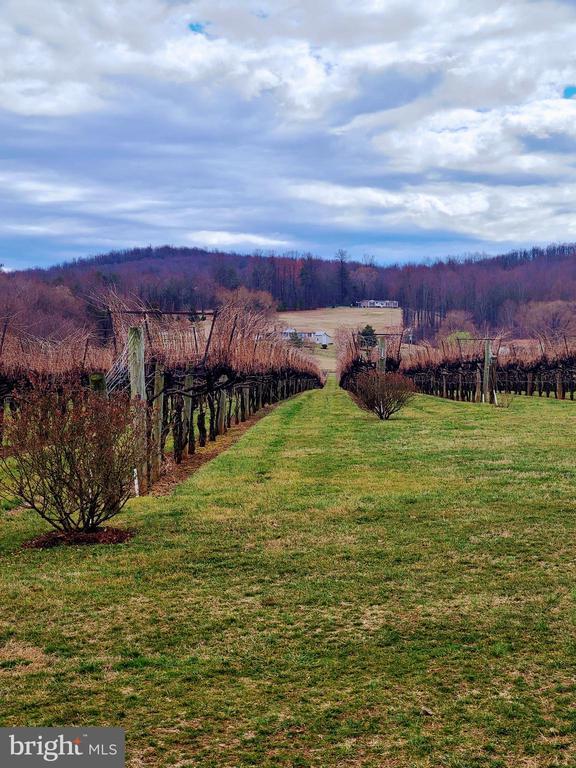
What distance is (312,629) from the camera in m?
6.11

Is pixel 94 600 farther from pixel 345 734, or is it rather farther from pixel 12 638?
pixel 345 734

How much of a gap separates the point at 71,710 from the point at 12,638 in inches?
59.8

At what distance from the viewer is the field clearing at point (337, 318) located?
12481 cm

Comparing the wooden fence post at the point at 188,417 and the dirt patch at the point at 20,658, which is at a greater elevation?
the wooden fence post at the point at 188,417

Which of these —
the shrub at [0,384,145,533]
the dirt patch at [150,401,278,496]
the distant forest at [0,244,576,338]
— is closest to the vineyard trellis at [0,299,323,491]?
the dirt patch at [150,401,278,496]

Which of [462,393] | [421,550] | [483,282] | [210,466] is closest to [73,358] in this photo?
[210,466]

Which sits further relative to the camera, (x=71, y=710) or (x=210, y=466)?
(x=210, y=466)

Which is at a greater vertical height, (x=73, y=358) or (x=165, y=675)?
(x=73, y=358)

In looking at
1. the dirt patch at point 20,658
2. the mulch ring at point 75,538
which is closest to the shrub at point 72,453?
the mulch ring at point 75,538

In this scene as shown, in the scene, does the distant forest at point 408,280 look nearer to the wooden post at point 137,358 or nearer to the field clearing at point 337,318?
the field clearing at point 337,318

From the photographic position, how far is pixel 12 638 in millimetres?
5977

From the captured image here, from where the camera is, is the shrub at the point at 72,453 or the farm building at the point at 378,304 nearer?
the shrub at the point at 72,453

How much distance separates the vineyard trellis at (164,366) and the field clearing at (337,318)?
298 feet

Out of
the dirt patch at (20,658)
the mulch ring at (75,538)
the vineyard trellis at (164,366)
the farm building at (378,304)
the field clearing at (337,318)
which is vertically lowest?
the dirt patch at (20,658)
